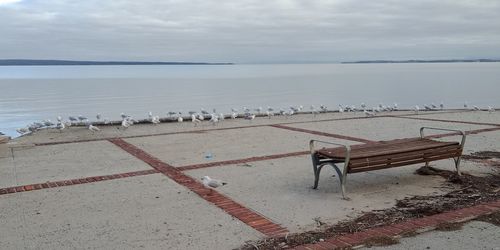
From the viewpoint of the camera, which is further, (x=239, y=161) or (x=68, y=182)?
(x=239, y=161)

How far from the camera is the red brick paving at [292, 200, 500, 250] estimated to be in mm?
4828

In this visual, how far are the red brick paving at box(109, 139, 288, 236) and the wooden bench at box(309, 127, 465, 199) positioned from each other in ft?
4.38

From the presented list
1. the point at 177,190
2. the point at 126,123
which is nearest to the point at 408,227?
the point at 177,190

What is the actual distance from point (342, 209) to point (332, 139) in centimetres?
619

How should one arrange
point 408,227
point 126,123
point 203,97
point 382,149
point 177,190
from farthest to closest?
1. point 203,97
2. point 126,123
3. point 177,190
4. point 382,149
5. point 408,227

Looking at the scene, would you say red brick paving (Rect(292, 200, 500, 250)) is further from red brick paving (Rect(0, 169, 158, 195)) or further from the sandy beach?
red brick paving (Rect(0, 169, 158, 195))

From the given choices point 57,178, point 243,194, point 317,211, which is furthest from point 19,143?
point 317,211

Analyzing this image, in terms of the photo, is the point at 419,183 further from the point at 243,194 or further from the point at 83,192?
the point at 83,192

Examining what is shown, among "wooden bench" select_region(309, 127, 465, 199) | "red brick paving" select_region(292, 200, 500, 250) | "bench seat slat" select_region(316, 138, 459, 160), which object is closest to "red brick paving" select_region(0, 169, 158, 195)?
"wooden bench" select_region(309, 127, 465, 199)

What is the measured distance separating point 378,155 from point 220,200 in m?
2.18

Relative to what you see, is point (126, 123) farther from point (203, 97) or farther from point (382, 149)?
point (203, 97)

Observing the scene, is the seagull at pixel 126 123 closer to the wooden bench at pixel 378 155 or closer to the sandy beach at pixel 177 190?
the sandy beach at pixel 177 190

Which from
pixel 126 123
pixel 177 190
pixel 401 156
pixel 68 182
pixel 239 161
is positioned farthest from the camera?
pixel 126 123

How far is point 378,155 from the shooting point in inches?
256
